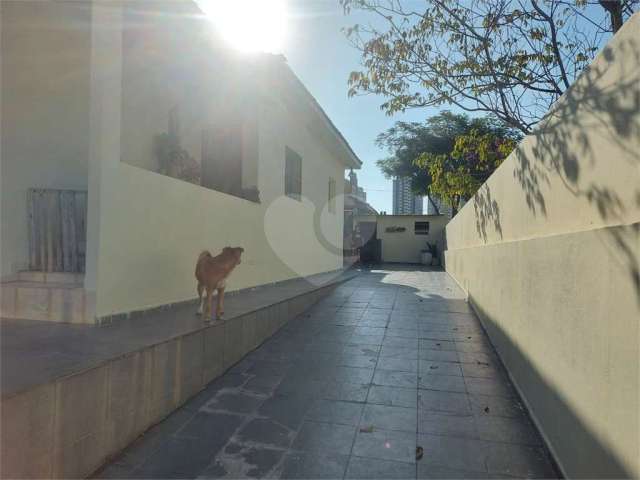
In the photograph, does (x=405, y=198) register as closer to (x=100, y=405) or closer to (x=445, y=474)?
(x=445, y=474)

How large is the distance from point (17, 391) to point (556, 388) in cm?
258

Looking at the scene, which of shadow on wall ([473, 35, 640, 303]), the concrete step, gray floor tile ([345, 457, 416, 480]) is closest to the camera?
shadow on wall ([473, 35, 640, 303])

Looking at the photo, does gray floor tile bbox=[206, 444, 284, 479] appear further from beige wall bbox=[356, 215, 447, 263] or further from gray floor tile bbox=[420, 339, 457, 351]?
beige wall bbox=[356, 215, 447, 263]

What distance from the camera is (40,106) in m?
3.98

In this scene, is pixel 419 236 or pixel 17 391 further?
pixel 419 236

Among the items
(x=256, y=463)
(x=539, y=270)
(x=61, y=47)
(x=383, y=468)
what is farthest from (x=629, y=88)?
(x=61, y=47)

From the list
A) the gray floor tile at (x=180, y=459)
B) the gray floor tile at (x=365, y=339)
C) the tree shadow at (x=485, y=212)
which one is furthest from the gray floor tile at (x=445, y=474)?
the tree shadow at (x=485, y=212)

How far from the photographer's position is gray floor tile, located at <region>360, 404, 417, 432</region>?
2539 millimetres

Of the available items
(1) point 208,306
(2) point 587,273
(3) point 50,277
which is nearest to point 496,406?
(2) point 587,273

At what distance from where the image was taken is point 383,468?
2.10 meters

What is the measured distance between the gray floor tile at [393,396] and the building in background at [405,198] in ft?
61.0

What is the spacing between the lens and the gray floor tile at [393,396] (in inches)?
113

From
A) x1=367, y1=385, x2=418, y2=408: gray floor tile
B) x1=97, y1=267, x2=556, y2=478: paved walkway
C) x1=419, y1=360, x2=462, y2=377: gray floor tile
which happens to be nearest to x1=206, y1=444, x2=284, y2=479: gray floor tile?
x1=97, y1=267, x2=556, y2=478: paved walkway

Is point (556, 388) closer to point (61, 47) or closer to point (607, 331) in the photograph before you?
point (607, 331)
